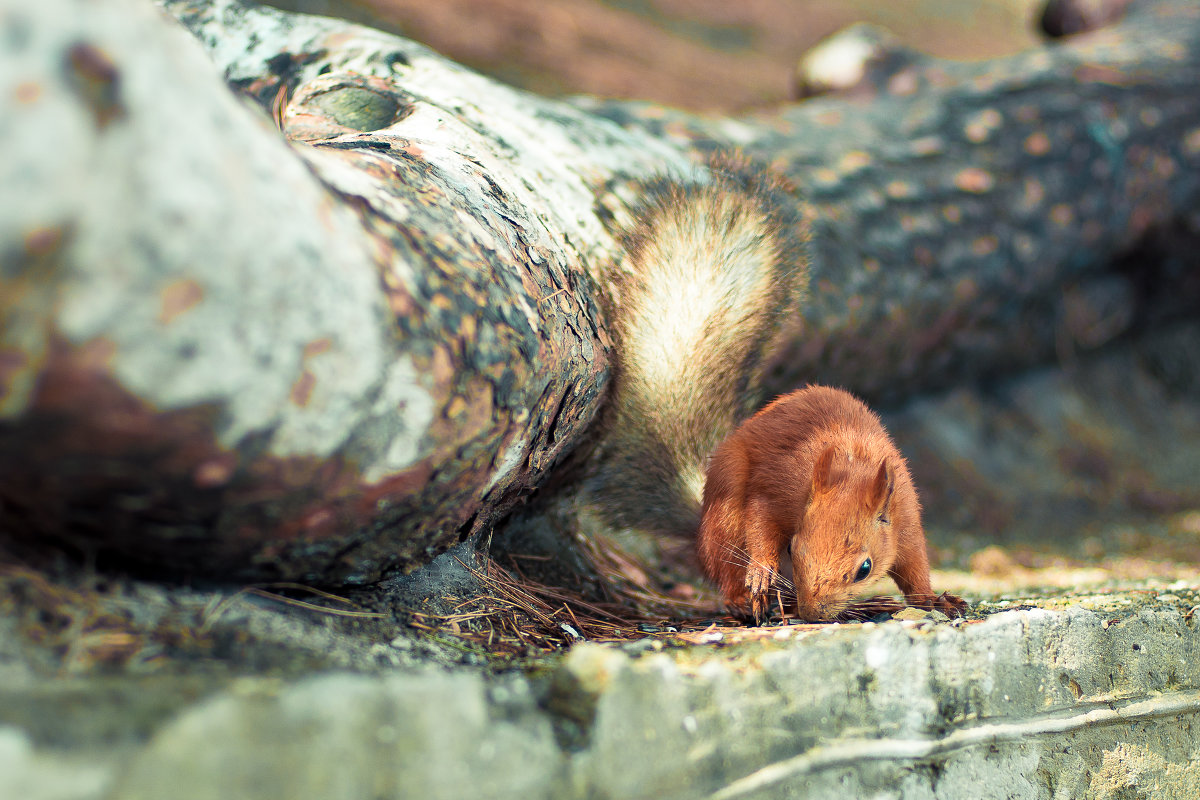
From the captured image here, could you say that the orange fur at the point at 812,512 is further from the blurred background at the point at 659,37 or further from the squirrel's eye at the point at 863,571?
the blurred background at the point at 659,37

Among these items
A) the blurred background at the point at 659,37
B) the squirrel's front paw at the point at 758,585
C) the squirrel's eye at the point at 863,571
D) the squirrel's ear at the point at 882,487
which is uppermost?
the blurred background at the point at 659,37

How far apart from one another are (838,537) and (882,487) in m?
0.14

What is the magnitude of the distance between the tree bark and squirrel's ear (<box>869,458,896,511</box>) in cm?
64

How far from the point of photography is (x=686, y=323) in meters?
1.90

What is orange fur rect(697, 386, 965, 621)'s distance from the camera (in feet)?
5.42

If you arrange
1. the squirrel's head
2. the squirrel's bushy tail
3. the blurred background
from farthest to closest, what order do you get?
the blurred background, the squirrel's bushy tail, the squirrel's head

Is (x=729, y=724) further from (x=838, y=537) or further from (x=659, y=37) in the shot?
(x=659, y=37)

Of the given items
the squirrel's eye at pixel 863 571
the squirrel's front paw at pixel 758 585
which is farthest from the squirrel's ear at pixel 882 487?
the squirrel's front paw at pixel 758 585

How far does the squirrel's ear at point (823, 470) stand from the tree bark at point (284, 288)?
520 millimetres

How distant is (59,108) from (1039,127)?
364 cm

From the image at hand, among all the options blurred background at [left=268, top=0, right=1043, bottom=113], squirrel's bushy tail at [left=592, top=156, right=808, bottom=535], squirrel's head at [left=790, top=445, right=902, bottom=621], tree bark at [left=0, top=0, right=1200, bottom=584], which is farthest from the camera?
blurred background at [left=268, top=0, right=1043, bottom=113]

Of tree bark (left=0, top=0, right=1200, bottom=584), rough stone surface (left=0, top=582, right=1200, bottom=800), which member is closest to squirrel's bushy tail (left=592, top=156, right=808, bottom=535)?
tree bark (left=0, top=0, right=1200, bottom=584)

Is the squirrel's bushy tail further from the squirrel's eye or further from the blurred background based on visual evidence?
the blurred background

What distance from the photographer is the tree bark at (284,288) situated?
817mm
